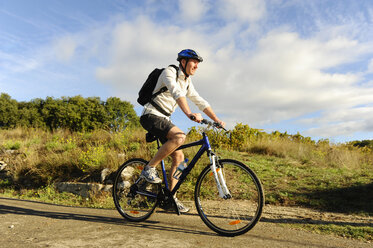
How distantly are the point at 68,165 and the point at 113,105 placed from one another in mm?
21900

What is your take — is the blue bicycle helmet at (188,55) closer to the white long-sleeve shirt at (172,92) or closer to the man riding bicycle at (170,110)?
the man riding bicycle at (170,110)

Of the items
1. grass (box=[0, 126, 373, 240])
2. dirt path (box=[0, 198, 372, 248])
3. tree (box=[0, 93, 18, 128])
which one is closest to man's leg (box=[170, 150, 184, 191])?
dirt path (box=[0, 198, 372, 248])

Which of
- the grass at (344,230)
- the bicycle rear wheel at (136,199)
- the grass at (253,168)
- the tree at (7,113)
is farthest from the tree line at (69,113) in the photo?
the grass at (344,230)

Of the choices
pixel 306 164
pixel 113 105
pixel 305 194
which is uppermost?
pixel 113 105

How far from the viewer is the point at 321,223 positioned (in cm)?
429

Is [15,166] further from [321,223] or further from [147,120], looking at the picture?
[321,223]

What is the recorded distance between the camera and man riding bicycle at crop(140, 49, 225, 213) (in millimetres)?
3740

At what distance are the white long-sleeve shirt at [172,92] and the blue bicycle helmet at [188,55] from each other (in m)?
0.21

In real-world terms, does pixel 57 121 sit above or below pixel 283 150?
above

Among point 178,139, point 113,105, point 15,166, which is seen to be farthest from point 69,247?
point 113,105

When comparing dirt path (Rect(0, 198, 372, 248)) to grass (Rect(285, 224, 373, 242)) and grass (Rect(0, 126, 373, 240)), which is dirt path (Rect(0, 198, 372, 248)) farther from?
grass (Rect(0, 126, 373, 240))

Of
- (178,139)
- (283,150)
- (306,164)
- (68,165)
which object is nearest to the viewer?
(178,139)

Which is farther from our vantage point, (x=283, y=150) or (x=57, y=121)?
(x=57, y=121)

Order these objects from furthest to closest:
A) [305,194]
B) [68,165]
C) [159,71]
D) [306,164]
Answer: [306,164], [68,165], [305,194], [159,71]
